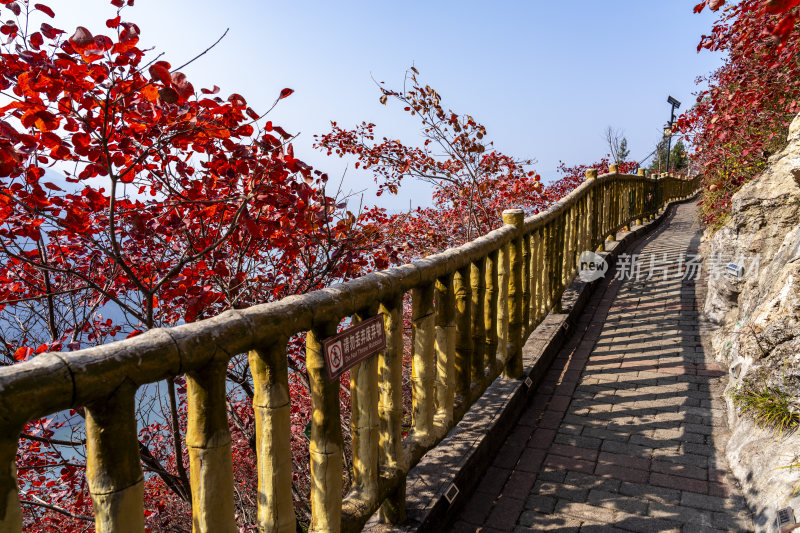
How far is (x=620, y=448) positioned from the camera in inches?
155

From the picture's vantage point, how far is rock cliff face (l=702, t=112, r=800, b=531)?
3.15 meters

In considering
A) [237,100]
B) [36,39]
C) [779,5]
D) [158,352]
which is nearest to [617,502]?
[779,5]

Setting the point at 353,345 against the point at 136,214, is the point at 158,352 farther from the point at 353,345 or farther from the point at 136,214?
the point at 136,214

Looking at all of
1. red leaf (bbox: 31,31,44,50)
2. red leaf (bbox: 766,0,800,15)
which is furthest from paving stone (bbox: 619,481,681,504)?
red leaf (bbox: 31,31,44,50)

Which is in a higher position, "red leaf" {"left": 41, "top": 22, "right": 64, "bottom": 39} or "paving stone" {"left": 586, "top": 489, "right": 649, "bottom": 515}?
"red leaf" {"left": 41, "top": 22, "right": 64, "bottom": 39}

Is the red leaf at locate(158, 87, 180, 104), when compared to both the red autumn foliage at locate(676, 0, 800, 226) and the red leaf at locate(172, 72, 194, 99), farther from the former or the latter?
the red autumn foliage at locate(676, 0, 800, 226)

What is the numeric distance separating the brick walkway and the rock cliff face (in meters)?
0.20

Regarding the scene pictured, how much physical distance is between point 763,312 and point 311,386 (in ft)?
11.4

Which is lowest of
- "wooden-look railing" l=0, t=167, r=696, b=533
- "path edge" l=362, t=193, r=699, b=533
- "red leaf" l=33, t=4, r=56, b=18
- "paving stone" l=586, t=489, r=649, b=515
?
"paving stone" l=586, t=489, r=649, b=515

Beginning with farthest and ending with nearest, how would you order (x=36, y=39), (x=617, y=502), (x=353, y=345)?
(x=617, y=502)
(x=36, y=39)
(x=353, y=345)

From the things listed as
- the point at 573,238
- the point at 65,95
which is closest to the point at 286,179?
the point at 65,95

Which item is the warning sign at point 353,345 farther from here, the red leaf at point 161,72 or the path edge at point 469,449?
the red leaf at point 161,72

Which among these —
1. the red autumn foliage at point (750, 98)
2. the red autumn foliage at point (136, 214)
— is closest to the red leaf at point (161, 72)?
the red autumn foliage at point (136, 214)

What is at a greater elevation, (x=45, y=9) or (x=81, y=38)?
(x=45, y=9)
